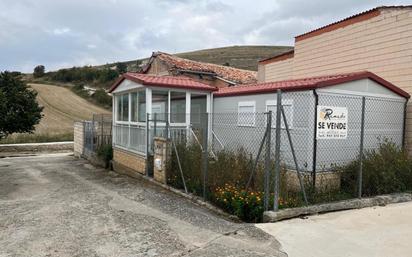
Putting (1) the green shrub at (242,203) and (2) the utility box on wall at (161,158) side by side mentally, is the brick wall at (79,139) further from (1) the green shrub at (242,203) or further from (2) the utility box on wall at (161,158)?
(1) the green shrub at (242,203)

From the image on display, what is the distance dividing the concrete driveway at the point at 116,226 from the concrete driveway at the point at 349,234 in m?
0.38

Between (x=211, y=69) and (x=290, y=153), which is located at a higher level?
(x=211, y=69)

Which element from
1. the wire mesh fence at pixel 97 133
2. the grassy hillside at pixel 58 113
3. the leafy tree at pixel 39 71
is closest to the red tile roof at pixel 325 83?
the wire mesh fence at pixel 97 133

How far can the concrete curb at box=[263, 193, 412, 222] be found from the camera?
6.50 meters

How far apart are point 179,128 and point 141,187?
2617mm

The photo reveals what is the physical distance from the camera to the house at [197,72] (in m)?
21.1

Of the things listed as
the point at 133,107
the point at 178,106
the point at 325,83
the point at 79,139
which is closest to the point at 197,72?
the point at 79,139

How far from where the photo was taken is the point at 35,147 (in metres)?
24.8

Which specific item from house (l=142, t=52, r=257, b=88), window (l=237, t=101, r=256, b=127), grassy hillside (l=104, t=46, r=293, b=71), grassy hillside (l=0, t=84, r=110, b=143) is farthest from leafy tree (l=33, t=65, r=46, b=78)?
window (l=237, t=101, r=256, b=127)

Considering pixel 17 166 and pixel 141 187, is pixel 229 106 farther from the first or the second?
pixel 17 166

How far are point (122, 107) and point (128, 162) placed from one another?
2.29 metres

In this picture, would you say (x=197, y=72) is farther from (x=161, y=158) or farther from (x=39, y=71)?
(x=39, y=71)

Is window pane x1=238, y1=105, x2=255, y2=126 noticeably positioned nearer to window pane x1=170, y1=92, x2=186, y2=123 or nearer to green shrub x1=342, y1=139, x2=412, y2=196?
window pane x1=170, y1=92, x2=186, y2=123

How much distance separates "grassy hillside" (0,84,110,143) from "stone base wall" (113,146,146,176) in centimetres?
1616
